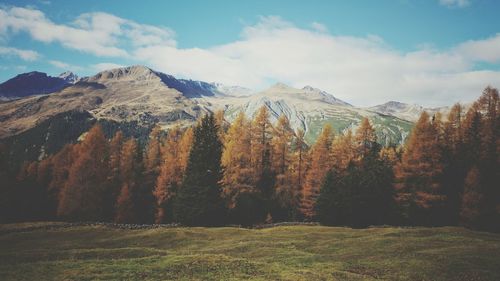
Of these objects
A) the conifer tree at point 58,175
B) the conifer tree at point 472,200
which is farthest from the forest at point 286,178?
the conifer tree at point 58,175

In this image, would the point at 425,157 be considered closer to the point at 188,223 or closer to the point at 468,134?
the point at 468,134

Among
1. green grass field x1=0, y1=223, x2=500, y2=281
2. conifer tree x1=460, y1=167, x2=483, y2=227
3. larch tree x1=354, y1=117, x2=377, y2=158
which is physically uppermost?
larch tree x1=354, y1=117, x2=377, y2=158

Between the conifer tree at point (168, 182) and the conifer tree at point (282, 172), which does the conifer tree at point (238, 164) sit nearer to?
the conifer tree at point (282, 172)

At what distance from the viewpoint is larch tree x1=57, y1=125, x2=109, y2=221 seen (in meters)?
73.4

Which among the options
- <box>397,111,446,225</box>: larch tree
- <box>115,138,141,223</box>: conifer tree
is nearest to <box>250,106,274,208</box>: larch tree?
<box>397,111,446,225</box>: larch tree

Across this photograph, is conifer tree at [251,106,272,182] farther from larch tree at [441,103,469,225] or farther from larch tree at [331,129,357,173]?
larch tree at [441,103,469,225]

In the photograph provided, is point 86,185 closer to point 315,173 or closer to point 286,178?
point 286,178

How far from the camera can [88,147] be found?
7562cm

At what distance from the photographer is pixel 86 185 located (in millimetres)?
73688

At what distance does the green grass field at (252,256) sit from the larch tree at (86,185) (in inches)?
791

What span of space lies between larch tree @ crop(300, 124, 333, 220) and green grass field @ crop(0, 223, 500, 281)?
59.6 feet

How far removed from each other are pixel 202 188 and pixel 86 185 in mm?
27312

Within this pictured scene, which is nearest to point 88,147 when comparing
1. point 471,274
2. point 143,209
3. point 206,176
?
point 143,209

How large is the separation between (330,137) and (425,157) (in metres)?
19.3
